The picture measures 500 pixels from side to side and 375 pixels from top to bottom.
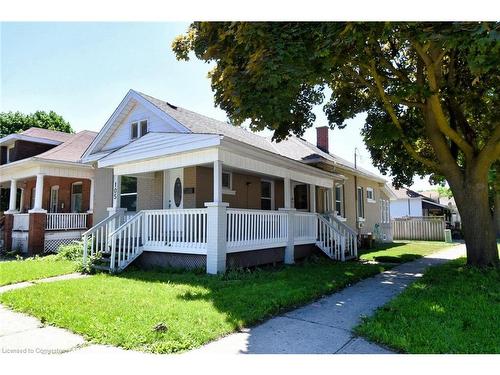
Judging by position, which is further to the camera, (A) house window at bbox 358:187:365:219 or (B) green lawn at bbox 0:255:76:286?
(A) house window at bbox 358:187:365:219

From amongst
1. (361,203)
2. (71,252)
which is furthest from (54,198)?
(361,203)

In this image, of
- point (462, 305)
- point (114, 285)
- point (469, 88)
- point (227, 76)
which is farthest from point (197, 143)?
point (469, 88)

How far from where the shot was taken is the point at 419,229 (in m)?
26.0

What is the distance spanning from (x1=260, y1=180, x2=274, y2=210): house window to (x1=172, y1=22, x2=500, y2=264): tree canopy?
11.5 ft

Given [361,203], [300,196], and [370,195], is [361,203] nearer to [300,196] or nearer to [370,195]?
[370,195]

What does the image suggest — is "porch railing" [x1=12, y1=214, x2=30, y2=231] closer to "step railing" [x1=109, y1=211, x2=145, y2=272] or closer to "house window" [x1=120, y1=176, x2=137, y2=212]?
"house window" [x1=120, y1=176, x2=137, y2=212]

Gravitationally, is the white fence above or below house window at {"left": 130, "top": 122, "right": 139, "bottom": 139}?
below

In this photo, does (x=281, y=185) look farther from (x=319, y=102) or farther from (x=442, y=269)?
(x=442, y=269)

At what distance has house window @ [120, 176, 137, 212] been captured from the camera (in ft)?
45.8

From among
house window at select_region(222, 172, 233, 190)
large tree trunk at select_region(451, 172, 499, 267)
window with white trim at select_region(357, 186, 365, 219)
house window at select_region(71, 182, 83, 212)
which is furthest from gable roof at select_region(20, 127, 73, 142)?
large tree trunk at select_region(451, 172, 499, 267)

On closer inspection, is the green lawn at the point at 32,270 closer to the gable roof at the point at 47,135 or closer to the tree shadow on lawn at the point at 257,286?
the tree shadow on lawn at the point at 257,286

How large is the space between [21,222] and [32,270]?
715cm

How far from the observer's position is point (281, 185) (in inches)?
619

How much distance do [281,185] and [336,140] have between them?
24.5ft
